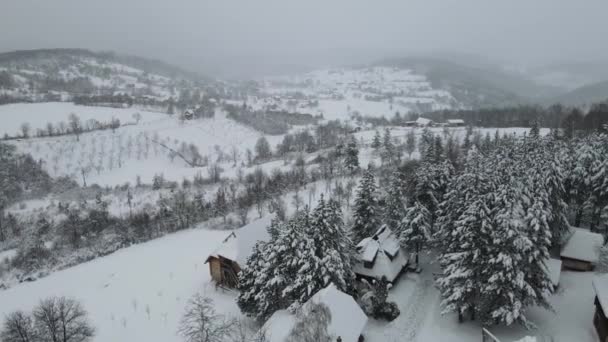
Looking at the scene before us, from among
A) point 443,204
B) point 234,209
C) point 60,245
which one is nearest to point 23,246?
point 60,245

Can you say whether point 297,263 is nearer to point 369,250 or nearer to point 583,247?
point 369,250

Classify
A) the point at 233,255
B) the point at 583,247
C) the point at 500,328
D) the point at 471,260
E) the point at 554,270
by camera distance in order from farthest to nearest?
the point at 233,255
the point at 583,247
the point at 554,270
the point at 500,328
the point at 471,260

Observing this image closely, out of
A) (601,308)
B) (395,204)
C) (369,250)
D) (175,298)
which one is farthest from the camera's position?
(395,204)

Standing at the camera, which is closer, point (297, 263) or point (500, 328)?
point (500, 328)

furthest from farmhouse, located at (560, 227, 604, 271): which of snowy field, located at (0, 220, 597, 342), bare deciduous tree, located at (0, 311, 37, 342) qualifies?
bare deciduous tree, located at (0, 311, 37, 342)

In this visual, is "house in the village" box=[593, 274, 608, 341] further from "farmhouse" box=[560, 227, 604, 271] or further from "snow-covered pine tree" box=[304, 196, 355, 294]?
"snow-covered pine tree" box=[304, 196, 355, 294]

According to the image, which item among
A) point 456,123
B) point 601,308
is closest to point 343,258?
point 601,308
